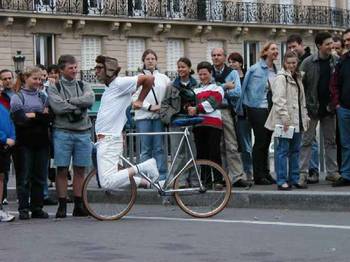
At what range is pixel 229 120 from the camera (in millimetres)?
14688

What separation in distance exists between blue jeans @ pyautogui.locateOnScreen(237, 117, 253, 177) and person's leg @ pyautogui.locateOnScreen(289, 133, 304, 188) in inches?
45.4

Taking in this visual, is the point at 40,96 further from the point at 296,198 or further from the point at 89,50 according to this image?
the point at 89,50

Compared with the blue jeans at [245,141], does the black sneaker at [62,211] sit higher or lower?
lower

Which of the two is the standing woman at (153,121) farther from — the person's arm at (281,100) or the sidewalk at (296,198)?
the person's arm at (281,100)

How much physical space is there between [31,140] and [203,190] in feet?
7.53

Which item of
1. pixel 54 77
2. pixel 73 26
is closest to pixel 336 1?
pixel 73 26

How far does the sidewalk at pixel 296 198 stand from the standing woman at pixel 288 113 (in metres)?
0.36

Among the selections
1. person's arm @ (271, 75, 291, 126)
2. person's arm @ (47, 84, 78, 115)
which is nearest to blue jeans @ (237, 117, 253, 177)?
person's arm @ (271, 75, 291, 126)

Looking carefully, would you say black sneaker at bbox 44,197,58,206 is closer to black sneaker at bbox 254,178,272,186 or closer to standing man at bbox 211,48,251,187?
standing man at bbox 211,48,251,187

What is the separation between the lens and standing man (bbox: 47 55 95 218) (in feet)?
42.2

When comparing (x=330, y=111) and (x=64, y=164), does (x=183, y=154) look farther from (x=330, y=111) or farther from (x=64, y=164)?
(x=330, y=111)

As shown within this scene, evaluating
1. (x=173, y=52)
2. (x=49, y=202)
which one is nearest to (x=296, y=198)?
(x=49, y=202)

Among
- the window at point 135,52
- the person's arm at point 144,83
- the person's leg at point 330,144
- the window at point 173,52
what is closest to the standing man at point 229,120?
the person's leg at point 330,144

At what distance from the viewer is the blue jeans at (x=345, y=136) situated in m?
14.1
